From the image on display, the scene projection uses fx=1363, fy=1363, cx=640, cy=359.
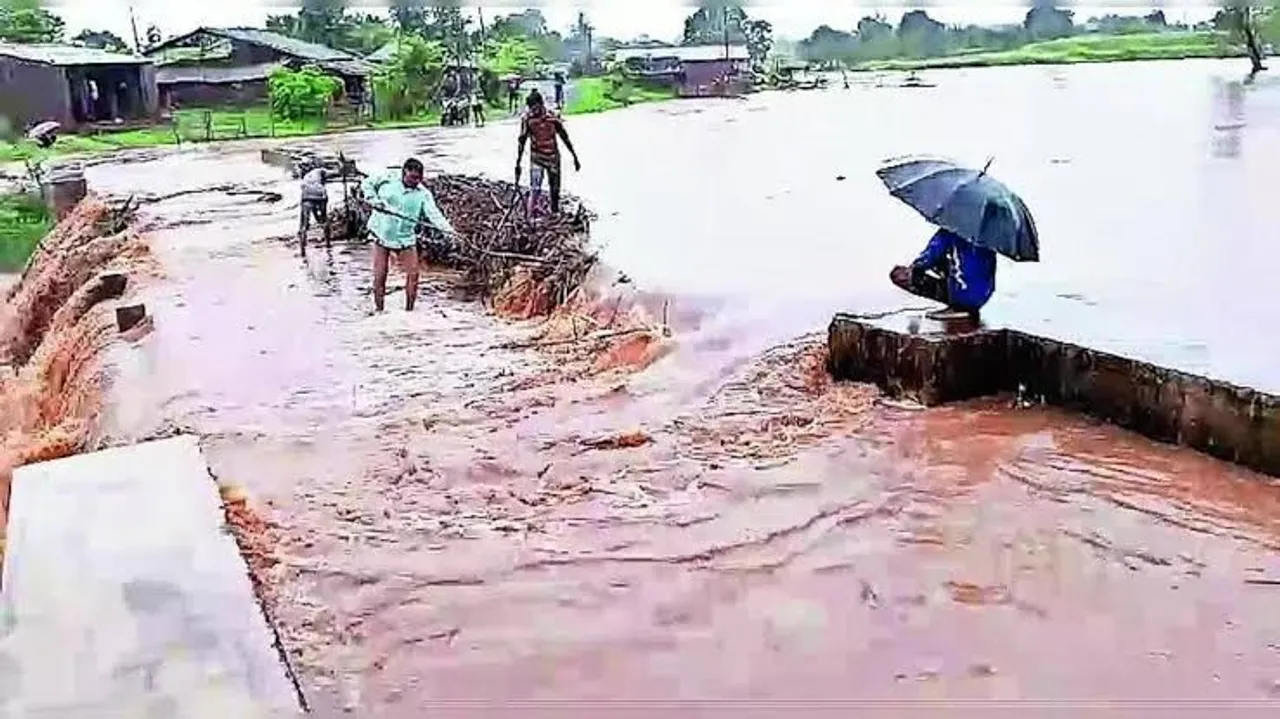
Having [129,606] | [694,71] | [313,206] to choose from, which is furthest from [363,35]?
[129,606]

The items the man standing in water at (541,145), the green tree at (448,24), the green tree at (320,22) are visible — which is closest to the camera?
the man standing in water at (541,145)

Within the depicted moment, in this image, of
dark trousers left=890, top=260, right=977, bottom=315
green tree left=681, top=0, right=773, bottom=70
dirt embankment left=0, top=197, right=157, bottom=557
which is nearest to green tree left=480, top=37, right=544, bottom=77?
green tree left=681, top=0, right=773, bottom=70

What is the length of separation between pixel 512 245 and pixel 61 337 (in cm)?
480

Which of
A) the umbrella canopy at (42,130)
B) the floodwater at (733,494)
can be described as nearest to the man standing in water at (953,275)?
the floodwater at (733,494)

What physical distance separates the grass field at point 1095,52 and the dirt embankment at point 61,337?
50.5m

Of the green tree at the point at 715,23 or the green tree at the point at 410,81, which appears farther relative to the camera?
the green tree at the point at 715,23

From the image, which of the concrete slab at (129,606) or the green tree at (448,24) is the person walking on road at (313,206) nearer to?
the concrete slab at (129,606)

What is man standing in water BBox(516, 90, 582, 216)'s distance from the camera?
1492cm

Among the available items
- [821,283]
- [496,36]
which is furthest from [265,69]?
[821,283]

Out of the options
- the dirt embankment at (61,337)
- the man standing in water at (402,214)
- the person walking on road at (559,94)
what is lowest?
the dirt embankment at (61,337)

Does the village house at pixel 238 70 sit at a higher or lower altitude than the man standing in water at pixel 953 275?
higher

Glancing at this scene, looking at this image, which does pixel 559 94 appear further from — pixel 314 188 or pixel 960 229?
pixel 960 229

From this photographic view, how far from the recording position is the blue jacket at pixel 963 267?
27.9 feet

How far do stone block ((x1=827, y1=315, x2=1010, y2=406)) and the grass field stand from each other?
55.2 m
